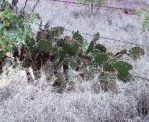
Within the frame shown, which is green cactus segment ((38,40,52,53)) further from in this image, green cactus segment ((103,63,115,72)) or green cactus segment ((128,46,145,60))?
green cactus segment ((128,46,145,60))

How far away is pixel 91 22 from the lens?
38.1ft

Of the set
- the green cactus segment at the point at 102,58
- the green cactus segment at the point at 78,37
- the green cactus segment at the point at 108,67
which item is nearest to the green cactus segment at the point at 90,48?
the green cactus segment at the point at 78,37

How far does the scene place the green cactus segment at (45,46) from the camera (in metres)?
6.70

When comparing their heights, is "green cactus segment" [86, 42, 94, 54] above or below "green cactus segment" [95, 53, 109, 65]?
above

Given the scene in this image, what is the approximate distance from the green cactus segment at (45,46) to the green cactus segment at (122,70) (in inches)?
38.8

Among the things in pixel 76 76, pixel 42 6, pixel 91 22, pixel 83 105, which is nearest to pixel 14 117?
pixel 83 105

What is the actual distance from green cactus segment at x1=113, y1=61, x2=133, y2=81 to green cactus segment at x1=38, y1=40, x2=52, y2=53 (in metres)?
0.99

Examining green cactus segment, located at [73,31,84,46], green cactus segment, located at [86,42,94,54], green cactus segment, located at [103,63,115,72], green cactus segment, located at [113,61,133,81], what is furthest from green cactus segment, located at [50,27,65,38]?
green cactus segment, located at [113,61,133,81]

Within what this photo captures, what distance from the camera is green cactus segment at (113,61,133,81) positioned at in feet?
22.3

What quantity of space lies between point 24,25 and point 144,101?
1.95m

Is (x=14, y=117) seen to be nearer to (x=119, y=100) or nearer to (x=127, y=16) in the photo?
(x=119, y=100)

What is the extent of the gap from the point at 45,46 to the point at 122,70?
1174 mm

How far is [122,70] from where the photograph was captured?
6.82 meters

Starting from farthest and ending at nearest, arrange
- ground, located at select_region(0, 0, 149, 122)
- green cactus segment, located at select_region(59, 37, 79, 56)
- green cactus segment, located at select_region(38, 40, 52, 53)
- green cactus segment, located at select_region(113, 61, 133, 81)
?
green cactus segment, located at select_region(59, 37, 79, 56), green cactus segment, located at select_region(113, 61, 133, 81), green cactus segment, located at select_region(38, 40, 52, 53), ground, located at select_region(0, 0, 149, 122)
